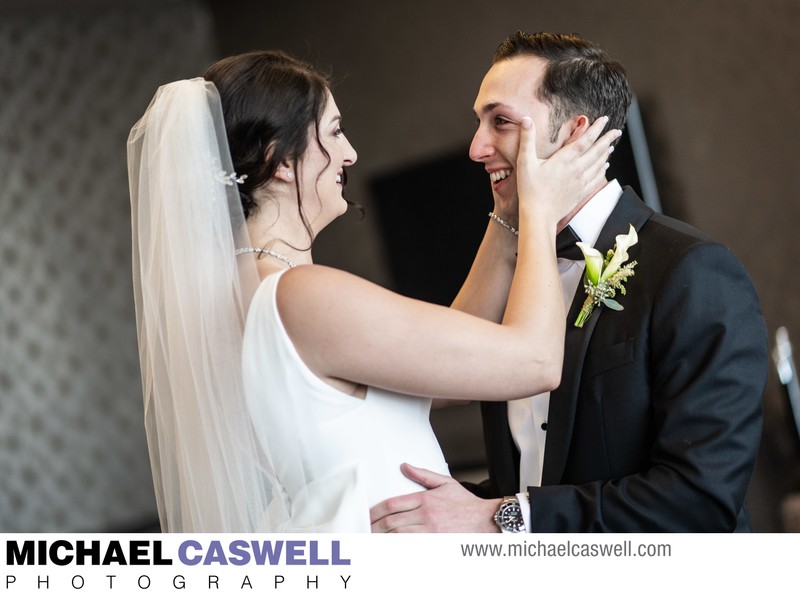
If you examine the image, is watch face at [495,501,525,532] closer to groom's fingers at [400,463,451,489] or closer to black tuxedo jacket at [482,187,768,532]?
black tuxedo jacket at [482,187,768,532]

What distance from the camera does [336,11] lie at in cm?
612

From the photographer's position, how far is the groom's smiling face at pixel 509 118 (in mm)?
2422

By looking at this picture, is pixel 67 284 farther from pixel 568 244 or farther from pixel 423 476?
pixel 423 476

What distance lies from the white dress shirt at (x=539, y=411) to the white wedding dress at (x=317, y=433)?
0.40 meters

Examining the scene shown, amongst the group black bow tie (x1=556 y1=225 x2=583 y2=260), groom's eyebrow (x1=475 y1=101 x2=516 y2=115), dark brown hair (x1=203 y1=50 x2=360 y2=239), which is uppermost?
groom's eyebrow (x1=475 y1=101 x2=516 y2=115)

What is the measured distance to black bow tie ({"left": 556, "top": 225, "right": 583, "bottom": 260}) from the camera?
7.77 ft

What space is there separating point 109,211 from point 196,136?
170 inches

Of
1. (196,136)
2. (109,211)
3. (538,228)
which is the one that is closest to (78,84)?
(109,211)

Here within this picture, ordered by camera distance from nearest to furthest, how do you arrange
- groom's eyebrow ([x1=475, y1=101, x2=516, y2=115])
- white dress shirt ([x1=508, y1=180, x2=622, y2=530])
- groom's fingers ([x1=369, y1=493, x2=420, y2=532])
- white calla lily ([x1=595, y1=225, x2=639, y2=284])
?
groom's fingers ([x1=369, y1=493, x2=420, y2=532])
white calla lily ([x1=595, y1=225, x2=639, y2=284])
white dress shirt ([x1=508, y1=180, x2=622, y2=530])
groom's eyebrow ([x1=475, y1=101, x2=516, y2=115])

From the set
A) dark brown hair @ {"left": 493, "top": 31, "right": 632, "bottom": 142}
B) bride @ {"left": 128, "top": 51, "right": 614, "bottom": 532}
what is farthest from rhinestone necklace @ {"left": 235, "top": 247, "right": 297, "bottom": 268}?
dark brown hair @ {"left": 493, "top": 31, "right": 632, "bottom": 142}

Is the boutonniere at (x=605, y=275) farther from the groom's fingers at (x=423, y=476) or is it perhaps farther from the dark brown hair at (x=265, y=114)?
the dark brown hair at (x=265, y=114)

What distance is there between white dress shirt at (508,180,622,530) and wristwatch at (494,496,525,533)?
0.27 m

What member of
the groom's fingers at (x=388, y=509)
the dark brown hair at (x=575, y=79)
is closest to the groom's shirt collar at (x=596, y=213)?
the dark brown hair at (x=575, y=79)

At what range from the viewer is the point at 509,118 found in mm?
2455
